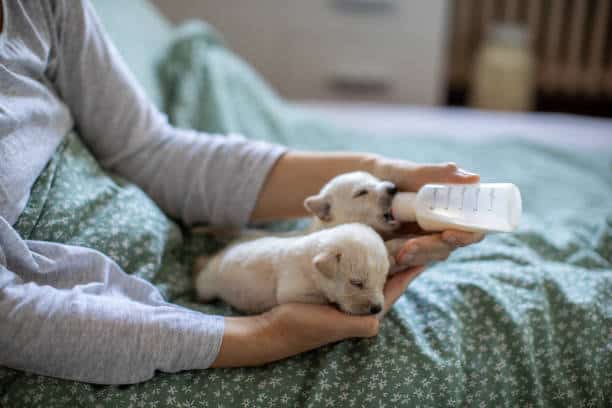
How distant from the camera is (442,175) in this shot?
2.65 ft

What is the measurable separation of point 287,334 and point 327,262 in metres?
0.11

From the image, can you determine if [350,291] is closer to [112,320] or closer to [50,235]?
[112,320]

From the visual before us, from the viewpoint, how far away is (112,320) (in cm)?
71

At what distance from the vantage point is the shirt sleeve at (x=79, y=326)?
2.22ft

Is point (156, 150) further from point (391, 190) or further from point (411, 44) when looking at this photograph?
point (411, 44)

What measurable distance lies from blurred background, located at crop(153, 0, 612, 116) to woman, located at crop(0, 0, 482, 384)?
1.84m

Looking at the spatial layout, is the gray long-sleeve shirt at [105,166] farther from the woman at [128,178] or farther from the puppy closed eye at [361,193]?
the puppy closed eye at [361,193]

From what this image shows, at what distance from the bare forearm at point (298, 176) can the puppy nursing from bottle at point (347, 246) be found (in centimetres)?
3

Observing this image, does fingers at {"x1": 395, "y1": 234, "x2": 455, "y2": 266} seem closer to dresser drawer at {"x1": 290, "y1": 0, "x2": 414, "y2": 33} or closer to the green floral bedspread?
the green floral bedspread

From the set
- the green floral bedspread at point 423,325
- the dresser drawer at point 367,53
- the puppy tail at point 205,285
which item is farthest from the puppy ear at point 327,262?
the dresser drawer at point 367,53

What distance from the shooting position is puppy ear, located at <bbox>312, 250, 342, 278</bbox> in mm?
780

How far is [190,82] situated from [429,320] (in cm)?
84

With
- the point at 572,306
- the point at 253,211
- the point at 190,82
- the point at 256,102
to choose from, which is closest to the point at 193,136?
the point at 253,211

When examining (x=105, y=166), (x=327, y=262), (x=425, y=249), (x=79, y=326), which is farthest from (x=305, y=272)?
(x=105, y=166)
